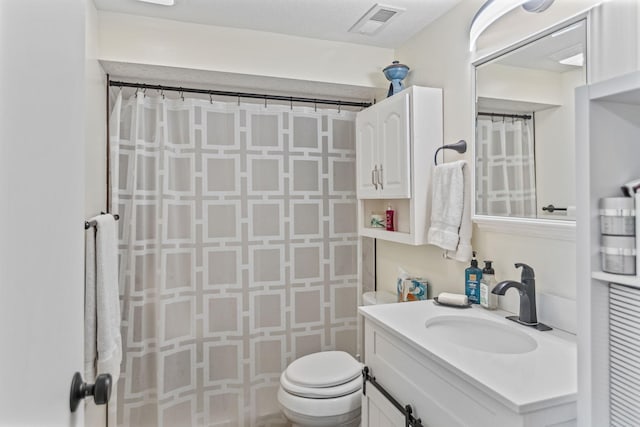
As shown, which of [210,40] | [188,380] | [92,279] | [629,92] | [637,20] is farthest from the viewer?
[188,380]

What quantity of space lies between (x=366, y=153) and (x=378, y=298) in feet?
2.94

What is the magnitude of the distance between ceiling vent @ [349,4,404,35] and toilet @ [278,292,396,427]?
6.14 ft

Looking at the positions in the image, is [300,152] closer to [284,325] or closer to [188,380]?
[284,325]

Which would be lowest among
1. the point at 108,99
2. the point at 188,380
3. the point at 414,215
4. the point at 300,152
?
the point at 188,380

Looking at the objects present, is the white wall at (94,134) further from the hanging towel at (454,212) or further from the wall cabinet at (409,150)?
the hanging towel at (454,212)

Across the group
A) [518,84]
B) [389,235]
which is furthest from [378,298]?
[518,84]

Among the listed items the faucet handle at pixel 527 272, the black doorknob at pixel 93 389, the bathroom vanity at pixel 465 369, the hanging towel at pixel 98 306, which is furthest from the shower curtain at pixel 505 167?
the hanging towel at pixel 98 306

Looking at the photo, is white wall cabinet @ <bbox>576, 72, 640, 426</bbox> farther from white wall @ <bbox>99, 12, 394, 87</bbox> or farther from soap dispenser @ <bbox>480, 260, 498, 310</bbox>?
white wall @ <bbox>99, 12, 394, 87</bbox>

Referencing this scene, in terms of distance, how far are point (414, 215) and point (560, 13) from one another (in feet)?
3.27

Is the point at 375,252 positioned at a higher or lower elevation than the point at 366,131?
lower

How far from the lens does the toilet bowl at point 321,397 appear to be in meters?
1.88

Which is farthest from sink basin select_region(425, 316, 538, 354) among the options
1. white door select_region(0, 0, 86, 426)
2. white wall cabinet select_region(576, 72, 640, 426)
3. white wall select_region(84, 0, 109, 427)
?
white wall select_region(84, 0, 109, 427)

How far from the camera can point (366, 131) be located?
7.59 feet

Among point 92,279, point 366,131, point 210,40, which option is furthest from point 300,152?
point 92,279
